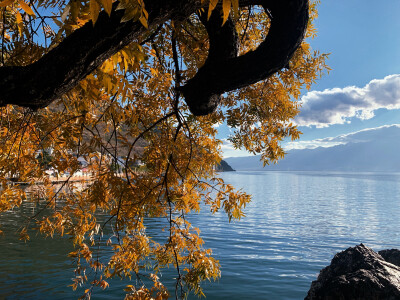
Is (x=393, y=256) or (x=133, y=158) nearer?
(x=133, y=158)

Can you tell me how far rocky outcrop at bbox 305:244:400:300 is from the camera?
575 centimetres

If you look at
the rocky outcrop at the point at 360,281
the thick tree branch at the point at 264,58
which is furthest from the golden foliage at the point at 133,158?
the rocky outcrop at the point at 360,281

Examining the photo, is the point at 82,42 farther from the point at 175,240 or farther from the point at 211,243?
the point at 211,243

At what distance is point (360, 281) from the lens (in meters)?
5.90

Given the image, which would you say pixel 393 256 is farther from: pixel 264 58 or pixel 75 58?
pixel 75 58

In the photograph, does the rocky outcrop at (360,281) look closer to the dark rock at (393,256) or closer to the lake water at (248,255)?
the dark rock at (393,256)

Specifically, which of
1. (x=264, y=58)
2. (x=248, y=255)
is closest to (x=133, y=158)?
(x=264, y=58)

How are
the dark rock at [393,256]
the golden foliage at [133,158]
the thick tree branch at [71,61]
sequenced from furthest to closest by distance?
the dark rock at [393,256] < the golden foliage at [133,158] < the thick tree branch at [71,61]

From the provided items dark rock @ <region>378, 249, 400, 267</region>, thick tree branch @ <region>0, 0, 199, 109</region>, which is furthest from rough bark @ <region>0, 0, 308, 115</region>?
dark rock @ <region>378, 249, 400, 267</region>

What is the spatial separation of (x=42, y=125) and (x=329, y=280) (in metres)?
5.81

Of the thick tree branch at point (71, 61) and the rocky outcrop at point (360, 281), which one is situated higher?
the thick tree branch at point (71, 61)

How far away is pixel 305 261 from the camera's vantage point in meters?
14.9

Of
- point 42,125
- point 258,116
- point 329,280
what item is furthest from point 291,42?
point 329,280

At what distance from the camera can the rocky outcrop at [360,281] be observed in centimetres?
575
